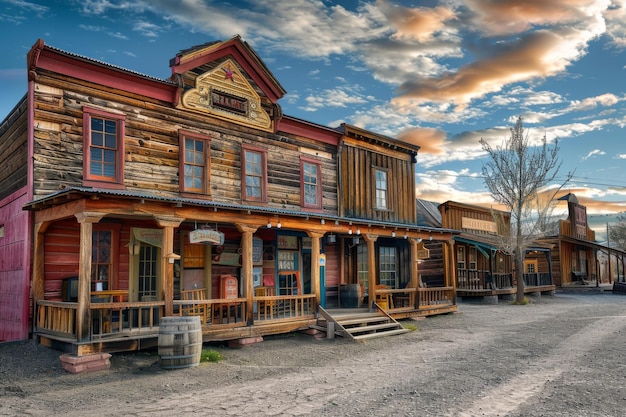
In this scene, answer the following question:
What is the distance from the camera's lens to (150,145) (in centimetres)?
1427

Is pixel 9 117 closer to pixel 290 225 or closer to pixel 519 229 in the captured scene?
pixel 290 225

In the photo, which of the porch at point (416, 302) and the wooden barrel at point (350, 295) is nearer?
the porch at point (416, 302)

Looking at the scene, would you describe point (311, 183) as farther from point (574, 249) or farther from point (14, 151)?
point (574, 249)

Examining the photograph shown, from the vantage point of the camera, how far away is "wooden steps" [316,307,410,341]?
1466cm

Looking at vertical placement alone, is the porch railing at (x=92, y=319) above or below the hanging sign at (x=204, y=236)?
below

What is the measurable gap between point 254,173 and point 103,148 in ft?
15.9

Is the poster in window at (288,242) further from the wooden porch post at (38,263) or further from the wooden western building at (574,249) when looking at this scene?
the wooden western building at (574,249)

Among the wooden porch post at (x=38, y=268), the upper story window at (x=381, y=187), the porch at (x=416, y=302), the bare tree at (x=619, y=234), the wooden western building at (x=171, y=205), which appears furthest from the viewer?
the bare tree at (x=619, y=234)

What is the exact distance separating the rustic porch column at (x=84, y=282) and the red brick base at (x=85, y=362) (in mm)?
404

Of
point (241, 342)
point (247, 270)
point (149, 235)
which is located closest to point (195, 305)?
point (241, 342)

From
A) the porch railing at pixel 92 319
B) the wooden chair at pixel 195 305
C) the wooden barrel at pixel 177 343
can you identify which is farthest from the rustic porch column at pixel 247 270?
the wooden barrel at pixel 177 343

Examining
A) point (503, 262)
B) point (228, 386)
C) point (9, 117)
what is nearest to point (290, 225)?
point (228, 386)

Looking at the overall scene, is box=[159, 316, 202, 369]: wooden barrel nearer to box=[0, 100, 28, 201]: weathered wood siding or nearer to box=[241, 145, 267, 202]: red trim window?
box=[0, 100, 28, 201]: weathered wood siding

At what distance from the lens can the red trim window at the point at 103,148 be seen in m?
13.0
